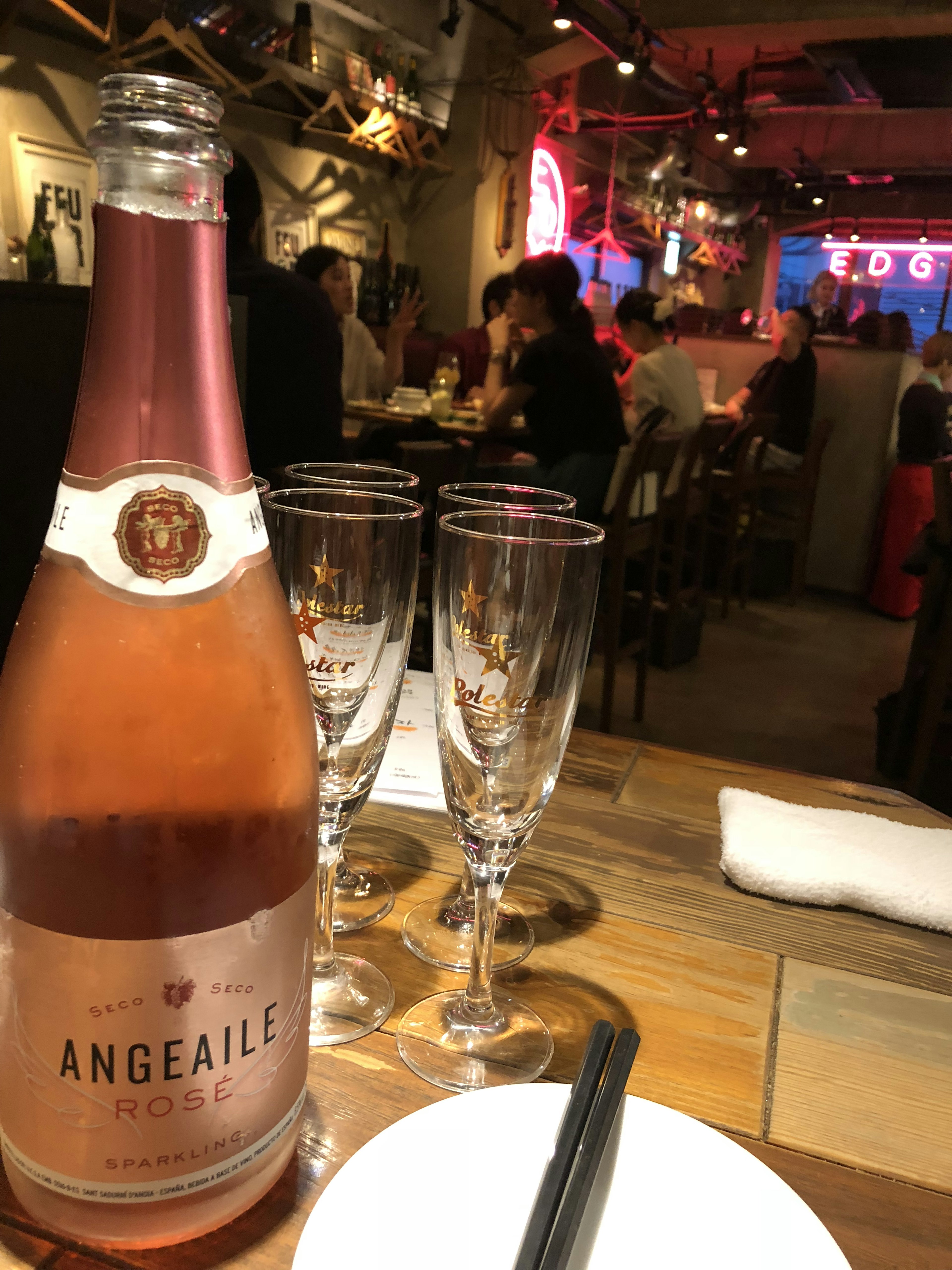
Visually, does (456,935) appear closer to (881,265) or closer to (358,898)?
(358,898)

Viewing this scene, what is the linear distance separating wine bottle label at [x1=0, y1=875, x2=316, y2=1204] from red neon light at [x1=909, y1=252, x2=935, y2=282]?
10.7 m

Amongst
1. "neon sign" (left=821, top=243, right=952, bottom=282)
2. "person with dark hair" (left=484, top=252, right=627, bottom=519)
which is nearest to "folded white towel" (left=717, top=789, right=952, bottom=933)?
"person with dark hair" (left=484, top=252, right=627, bottom=519)

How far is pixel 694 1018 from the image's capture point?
491 mm

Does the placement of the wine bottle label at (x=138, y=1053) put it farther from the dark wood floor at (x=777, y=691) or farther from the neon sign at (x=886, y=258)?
the neon sign at (x=886, y=258)

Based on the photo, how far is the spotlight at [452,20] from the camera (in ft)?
15.3

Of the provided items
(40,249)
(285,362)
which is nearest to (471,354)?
(40,249)

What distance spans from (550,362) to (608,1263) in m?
2.59

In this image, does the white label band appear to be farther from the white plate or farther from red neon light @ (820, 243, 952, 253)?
red neon light @ (820, 243, 952, 253)

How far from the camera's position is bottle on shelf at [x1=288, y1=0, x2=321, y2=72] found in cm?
382

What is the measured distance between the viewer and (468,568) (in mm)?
428

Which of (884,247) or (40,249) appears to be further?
(884,247)

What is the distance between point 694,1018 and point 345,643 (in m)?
0.27

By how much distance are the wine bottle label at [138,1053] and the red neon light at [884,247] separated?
10.6 metres

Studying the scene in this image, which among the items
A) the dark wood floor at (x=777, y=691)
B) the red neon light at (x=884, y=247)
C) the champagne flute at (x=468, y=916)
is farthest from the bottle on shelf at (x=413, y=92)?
the red neon light at (x=884, y=247)
